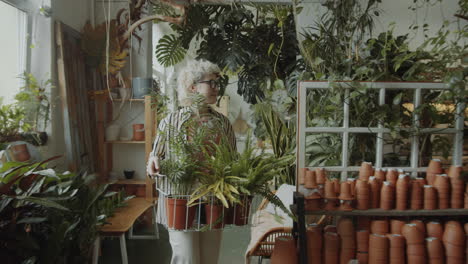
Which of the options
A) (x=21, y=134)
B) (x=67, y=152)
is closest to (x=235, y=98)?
(x=67, y=152)

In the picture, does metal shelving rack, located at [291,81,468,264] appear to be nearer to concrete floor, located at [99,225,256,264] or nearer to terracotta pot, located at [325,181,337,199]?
terracotta pot, located at [325,181,337,199]

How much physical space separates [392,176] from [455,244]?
0.39 m

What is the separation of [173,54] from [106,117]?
72.8 inches

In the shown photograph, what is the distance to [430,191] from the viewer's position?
67.4 inches

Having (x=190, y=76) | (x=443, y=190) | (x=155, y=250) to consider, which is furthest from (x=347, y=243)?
(x=155, y=250)

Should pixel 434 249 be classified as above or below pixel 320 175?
below

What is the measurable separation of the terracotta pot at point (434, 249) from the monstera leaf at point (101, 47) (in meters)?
3.11

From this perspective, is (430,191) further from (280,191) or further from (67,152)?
(67,152)

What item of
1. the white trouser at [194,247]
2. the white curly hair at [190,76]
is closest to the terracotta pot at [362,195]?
the white trouser at [194,247]

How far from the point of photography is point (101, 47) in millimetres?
3682

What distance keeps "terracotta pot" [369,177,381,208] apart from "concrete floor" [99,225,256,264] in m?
1.93

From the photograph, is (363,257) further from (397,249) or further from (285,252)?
(285,252)

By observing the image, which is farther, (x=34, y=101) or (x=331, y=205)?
(x=34, y=101)

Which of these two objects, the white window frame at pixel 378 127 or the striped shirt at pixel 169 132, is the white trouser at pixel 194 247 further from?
the white window frame at pixel 378 127
